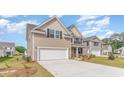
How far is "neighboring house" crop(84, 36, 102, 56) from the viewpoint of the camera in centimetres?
1157

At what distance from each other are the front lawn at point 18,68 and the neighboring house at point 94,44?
12.2ft

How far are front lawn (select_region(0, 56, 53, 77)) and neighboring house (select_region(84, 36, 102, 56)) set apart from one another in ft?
12.2

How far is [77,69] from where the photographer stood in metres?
10.8

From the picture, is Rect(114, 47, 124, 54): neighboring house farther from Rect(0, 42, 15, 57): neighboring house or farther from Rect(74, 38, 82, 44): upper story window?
Rect(0, 42, 15, 57): neighboring house

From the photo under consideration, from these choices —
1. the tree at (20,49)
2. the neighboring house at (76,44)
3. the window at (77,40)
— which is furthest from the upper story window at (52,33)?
the tree at (20,49)

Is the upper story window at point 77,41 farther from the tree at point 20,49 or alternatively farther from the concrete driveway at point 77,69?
the tree at point 20,49

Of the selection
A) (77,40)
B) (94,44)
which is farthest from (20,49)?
(94,44)

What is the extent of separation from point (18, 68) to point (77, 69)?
350 cm

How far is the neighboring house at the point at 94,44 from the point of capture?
1157cm

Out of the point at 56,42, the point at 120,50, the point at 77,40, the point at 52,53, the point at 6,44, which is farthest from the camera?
the point at 56,42

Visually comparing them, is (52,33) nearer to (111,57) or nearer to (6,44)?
(6,44)

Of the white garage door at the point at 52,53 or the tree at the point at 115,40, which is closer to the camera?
the tree at the point at 115,40
